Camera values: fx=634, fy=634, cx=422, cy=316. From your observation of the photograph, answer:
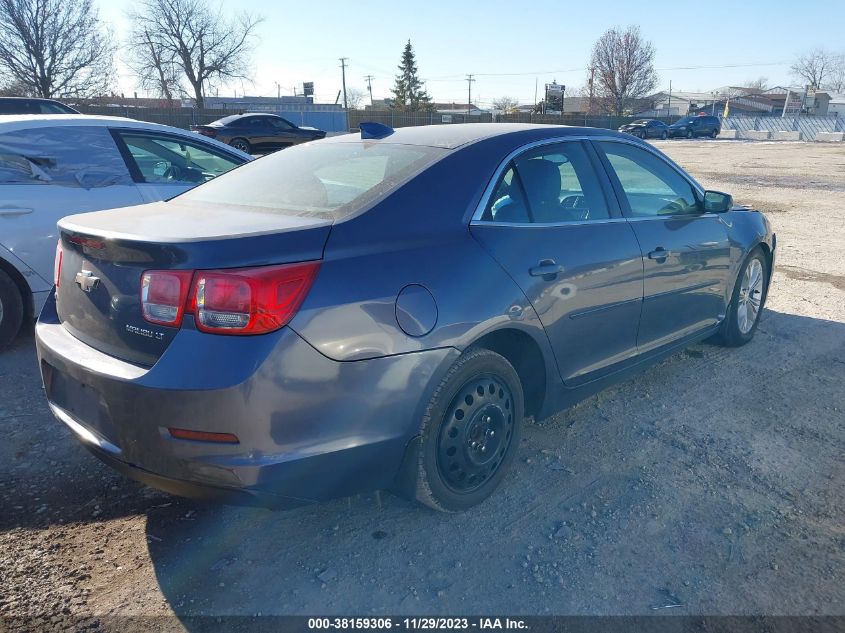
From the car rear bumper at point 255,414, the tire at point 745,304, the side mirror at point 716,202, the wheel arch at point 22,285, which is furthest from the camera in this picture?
the tire at point 745,304

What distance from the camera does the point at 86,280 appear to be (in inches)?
99.0

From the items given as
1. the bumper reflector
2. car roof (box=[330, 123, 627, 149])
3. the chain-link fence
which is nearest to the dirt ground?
the bumper reflector

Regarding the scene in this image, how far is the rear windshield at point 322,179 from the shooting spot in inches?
104

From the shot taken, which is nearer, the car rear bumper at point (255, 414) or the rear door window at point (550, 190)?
the car rear bumper at point (255, 414)

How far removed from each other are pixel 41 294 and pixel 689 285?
4432 mm

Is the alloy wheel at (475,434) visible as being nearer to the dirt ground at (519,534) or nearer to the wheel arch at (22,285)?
the dirt ground at (519,534)

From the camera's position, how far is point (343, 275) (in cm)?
225

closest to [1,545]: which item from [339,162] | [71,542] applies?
→ [71,542]

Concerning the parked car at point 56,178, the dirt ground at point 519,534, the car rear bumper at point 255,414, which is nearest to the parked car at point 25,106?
the parked car at point 56,178

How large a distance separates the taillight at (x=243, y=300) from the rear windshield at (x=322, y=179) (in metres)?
0.42

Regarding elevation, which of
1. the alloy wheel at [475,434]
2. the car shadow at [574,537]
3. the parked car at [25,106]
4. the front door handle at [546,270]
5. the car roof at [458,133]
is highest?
the parked car at [25,106]

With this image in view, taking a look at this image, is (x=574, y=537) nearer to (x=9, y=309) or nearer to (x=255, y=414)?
(x=255, y=414)

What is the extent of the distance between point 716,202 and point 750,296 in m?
1.08

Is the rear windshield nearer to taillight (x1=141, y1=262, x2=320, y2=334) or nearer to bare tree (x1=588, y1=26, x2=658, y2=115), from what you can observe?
taillight (x1=141, y1=262, x2=320, y2=334)
